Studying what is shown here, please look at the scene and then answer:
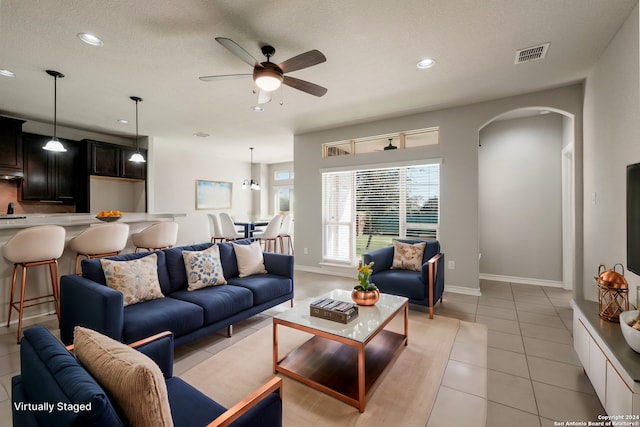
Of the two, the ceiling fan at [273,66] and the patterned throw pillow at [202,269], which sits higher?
the ceiling fan at [273,66]

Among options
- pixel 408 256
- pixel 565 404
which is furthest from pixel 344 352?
pixel 408 256

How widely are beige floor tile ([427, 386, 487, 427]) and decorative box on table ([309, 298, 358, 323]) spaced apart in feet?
2.54

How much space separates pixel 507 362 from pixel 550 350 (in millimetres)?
537

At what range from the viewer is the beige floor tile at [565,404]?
1770 millimetres

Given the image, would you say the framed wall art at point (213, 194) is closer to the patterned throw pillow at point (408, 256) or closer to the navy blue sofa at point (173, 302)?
the navy blue sofa at point (173, 302)

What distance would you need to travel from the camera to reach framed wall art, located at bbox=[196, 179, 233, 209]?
7938mm

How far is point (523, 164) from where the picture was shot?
4.72m

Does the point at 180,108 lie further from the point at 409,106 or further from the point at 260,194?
the point at 260,194

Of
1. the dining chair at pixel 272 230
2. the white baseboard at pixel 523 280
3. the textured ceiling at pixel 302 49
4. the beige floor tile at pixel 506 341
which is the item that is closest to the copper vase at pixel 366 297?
the beige floor tile at pixel 506 341

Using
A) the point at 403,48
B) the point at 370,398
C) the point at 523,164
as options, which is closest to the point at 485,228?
the point at 523,164

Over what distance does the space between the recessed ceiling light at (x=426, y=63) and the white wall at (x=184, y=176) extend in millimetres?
5507

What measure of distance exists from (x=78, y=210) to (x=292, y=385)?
6.04m

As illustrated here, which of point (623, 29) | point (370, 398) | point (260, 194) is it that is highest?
point (623, 29)

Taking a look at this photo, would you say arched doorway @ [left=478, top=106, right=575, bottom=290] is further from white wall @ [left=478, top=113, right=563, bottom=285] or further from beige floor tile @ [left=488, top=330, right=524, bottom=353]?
beige floor tile @ [left=488, top=330, right=524, bottom=353]
